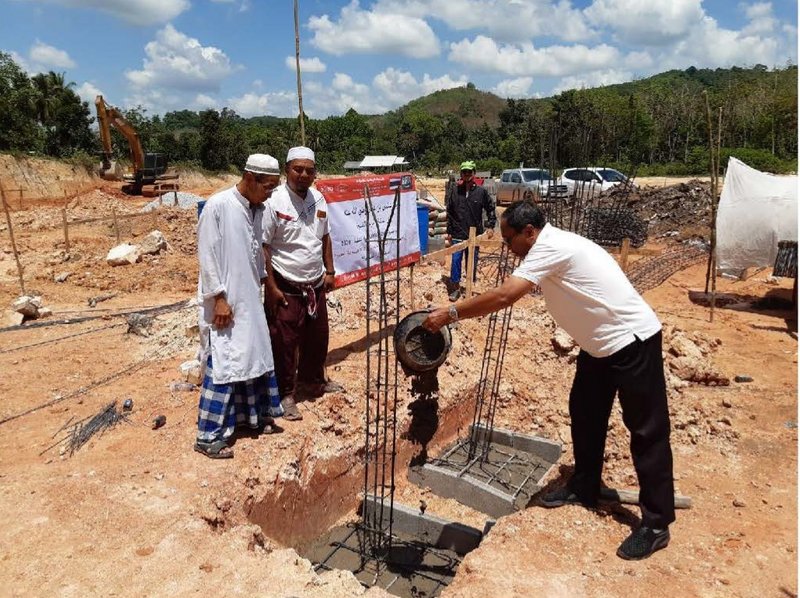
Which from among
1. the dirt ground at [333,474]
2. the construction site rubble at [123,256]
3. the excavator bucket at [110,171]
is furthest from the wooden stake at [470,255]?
the excavator bucket at [110,171]

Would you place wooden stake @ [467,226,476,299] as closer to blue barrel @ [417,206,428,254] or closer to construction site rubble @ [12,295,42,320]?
blue barrel @ [417,206,428,254]

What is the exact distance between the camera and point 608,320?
9.09 feet

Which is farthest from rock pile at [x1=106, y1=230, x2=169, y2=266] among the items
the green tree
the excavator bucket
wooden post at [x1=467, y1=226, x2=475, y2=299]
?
the green tree

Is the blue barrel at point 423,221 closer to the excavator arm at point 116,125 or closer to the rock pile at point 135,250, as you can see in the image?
the rock pile at point 135,250

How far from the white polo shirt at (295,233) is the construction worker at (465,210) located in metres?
3.58

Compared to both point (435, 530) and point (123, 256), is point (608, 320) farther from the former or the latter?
point (123, 256)

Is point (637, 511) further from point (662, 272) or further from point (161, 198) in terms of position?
point (161, 198)

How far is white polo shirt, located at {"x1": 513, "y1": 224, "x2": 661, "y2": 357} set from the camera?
269 centimetres

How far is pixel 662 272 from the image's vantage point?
1061 cm

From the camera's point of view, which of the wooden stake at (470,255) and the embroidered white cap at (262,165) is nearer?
the embroidered white cap at (262,165)

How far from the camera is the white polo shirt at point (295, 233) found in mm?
3752

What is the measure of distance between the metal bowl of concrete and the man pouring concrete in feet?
1.32

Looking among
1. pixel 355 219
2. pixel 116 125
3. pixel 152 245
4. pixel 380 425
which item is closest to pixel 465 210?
pixel 355 219

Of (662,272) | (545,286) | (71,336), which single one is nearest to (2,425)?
(71,336)
